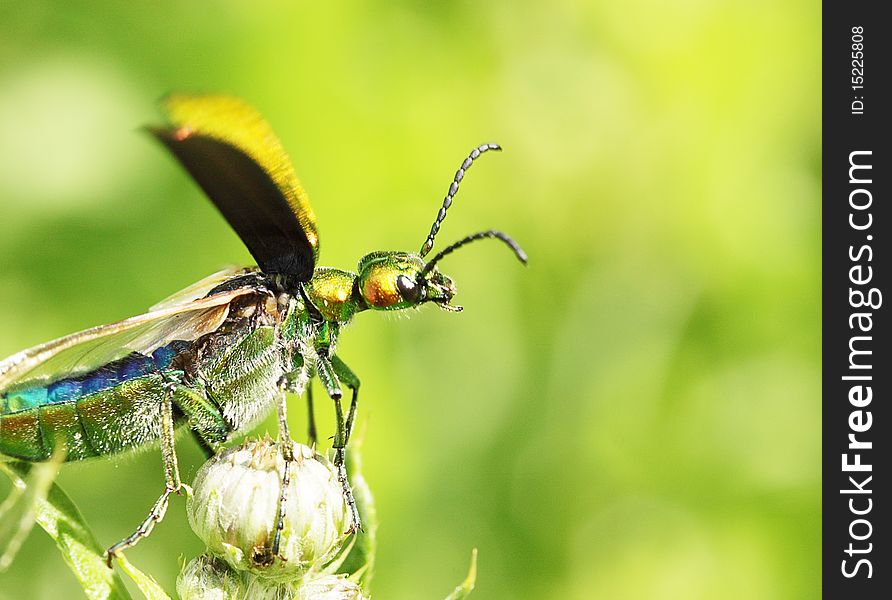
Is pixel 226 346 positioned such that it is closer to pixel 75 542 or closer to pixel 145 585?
pixel 75 542

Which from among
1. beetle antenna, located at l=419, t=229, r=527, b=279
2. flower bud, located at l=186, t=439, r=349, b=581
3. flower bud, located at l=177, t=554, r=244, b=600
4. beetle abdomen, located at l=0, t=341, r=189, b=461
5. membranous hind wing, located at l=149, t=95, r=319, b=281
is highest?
beetle antenna, located at l=419, t=229, r=527, b=279

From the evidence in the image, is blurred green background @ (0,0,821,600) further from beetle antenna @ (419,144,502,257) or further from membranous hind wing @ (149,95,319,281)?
membranous hind wing @ (149,95,319,281)

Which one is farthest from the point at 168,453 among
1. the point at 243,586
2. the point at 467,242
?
the point at 467,242

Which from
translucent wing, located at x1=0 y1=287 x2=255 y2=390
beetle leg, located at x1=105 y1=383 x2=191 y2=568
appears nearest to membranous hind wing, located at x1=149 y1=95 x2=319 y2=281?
translucent wing, located at x1=0 y1=287 x2=255 y2=390

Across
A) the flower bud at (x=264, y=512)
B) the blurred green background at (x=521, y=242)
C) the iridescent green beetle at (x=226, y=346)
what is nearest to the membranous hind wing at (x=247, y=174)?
the iridescent green beetle at (x=226, y=346)

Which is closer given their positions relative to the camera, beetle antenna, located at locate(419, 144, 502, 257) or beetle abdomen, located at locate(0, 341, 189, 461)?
beetle abdomen, located at locate(0, 341, 189, 461)
